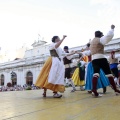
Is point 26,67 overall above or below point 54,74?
above

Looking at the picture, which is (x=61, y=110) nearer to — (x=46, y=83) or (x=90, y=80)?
(x=46, y=83)

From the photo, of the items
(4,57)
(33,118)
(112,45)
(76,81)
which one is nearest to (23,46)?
(4,57)

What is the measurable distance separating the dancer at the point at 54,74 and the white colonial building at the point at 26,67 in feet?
87.8

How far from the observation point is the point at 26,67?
3453cm

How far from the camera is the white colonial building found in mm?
33031

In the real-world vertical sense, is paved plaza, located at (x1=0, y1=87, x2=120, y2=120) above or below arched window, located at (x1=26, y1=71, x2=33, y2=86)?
below

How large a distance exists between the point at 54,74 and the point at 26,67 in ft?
99.8

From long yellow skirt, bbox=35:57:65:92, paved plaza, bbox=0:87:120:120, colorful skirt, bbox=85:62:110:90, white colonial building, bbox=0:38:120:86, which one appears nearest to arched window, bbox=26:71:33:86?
white colonial building, bbox=0:38:120:86

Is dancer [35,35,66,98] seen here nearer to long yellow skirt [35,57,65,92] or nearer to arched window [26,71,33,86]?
long yellow skirt [35,57,65,92]

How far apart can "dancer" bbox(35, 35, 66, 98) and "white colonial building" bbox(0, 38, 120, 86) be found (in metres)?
26.8

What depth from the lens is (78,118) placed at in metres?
2.14

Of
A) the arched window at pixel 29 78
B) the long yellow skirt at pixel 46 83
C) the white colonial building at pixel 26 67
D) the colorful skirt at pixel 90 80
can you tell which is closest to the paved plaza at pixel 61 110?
the long yellow skirt at pixel 46 83

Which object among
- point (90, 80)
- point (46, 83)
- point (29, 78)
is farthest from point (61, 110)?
point (29, 78)

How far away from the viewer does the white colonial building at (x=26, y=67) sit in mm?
33031
